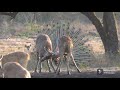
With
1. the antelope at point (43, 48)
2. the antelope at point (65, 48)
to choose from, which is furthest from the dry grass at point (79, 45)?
the antelope at point (65, 48)

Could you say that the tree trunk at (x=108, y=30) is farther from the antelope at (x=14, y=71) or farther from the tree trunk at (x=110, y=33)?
the antelope at (x=14, y=71)

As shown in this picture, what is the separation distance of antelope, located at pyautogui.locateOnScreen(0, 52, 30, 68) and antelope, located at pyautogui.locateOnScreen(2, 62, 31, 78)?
72cm

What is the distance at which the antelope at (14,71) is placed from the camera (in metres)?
7.05

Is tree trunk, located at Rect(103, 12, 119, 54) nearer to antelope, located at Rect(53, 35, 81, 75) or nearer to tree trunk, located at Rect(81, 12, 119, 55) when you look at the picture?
tree trunk, located at Rect(81, 12, 119, 55)

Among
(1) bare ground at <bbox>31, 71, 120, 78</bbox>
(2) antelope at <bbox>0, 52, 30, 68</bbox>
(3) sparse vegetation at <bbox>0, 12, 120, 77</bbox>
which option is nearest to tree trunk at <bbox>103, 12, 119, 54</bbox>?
(3) sparse vegetation at <bbox>0, 12, 120, 77</bbox>

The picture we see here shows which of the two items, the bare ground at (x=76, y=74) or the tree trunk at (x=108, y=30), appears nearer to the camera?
the bare ground at (x=76, y=74)

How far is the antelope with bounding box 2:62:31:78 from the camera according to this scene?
7.05 meters

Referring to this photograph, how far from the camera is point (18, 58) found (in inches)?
321

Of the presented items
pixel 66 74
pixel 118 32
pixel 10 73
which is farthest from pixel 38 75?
pixel 118 32

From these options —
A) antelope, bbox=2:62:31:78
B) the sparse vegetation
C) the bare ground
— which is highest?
the sparse vegetation

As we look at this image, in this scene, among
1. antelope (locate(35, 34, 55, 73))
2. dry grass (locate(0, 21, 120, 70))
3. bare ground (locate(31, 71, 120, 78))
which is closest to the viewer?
bare ground (locate(31, 71, 120, 78))

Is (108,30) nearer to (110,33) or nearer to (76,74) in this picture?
(110,33)

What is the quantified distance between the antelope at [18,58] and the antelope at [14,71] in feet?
2.36
